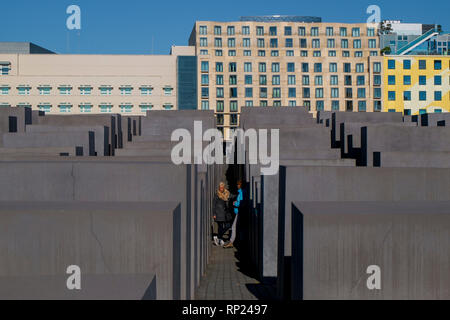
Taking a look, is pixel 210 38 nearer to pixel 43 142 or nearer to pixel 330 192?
pixel 43 142

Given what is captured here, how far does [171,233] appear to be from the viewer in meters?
4.75

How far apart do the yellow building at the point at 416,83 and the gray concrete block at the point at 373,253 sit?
208 feet

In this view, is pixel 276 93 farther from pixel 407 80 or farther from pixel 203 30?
pixel 407 80

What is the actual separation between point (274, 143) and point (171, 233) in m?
11.2

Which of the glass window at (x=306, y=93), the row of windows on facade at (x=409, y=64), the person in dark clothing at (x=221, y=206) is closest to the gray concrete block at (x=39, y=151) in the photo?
the person in dark clothing at (x=221, y=206)

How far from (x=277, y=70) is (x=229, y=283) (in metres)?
59.4

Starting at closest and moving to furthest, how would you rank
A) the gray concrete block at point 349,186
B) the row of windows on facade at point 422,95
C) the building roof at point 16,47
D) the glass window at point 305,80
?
the gray concrete block at point 349,186 < the row of windows on facade at point 422,95 < the glass window at point 305,80 < the building roof at point 16,47

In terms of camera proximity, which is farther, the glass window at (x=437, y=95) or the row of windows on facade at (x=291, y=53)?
the row of windows on facade at (x=291, y=53)

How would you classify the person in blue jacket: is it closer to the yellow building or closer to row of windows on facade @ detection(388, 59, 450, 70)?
the yellow building

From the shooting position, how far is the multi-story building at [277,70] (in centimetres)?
6556

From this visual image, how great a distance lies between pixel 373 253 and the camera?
4629 mm

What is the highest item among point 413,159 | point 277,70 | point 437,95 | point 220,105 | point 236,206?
point 277,70

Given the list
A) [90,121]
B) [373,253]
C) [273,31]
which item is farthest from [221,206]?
[273,31]

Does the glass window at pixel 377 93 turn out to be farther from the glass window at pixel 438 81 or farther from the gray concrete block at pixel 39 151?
the gray concrete block at pixel 39 151
